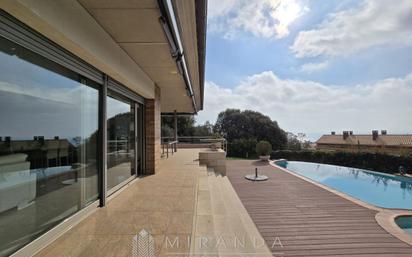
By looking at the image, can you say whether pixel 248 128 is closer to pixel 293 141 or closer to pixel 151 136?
pixel 293 141

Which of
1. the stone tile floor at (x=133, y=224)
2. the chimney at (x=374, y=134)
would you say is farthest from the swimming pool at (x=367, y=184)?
the chimney at (x=374, y=134)

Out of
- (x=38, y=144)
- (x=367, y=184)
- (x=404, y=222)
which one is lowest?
(x=367, y=184)

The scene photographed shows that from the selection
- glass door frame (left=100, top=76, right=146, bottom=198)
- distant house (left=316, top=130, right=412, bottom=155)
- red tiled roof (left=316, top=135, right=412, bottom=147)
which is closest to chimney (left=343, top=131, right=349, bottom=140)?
distant house (left=316, top=130, right=412, bottom=155)

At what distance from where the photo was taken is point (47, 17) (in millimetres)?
2004

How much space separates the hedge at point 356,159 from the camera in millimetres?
14477

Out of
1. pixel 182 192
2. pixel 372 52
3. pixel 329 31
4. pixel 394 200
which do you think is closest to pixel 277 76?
pixel 372 52

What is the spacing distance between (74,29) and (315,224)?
4.85 meters

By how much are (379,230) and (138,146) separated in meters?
5.48

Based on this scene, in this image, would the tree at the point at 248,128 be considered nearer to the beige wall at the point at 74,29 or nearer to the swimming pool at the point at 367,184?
the swimming pool at the point at 367,184

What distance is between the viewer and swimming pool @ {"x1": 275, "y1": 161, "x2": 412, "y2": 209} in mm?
7988

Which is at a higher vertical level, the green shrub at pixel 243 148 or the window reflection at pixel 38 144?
the window reflection at pixel 38 144

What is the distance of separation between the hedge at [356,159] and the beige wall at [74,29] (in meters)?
16.6

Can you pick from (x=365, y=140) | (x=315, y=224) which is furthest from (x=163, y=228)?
(x=365, y=140)

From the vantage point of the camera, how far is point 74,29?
2.44 m
